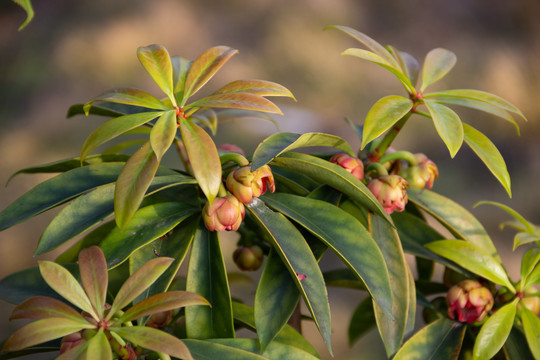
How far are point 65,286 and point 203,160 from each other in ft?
0.60

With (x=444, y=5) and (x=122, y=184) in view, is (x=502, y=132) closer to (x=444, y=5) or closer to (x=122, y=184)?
(x=444, y=5)

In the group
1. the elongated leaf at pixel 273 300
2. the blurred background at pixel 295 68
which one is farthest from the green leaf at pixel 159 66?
the blurred background at pixel 295 68

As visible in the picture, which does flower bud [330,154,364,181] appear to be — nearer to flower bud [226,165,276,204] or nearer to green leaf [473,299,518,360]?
flower bud [226,165,276,204]

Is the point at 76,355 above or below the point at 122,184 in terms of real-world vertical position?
below

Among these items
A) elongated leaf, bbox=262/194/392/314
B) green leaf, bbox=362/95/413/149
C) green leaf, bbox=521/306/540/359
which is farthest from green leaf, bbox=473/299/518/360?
green leaf, bbox=362/95/413/149

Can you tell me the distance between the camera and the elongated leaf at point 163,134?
1.81ft

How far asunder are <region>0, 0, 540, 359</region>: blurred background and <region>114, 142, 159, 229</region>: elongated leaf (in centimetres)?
111

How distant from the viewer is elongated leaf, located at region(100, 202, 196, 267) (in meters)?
0.63

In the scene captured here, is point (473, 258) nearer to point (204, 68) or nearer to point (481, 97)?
point (481, 97)

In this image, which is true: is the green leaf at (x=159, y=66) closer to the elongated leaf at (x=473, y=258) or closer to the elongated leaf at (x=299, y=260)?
the elongated leaf at (x=299, y=260)

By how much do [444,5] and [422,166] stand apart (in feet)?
4.98

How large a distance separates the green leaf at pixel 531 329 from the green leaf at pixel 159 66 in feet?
1.69

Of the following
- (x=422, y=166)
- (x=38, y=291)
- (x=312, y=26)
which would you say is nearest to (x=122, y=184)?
(x=38, y=291)

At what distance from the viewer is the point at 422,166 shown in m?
0.79
